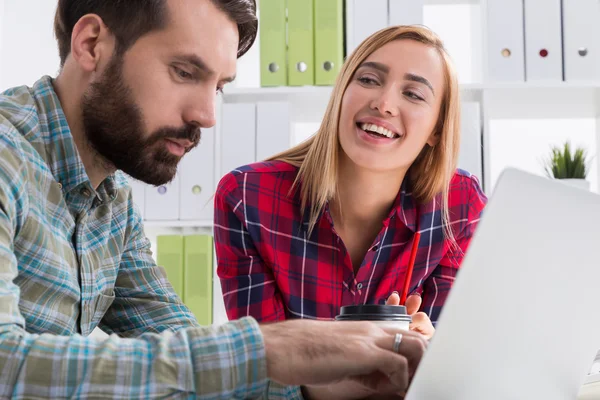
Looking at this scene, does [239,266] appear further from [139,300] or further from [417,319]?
[417,319]

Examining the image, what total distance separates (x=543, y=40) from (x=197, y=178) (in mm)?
1277

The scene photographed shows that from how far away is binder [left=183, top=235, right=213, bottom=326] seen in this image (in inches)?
96.0

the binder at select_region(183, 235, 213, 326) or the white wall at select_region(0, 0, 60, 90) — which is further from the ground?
the white wall at select_region(0, 0, 60, 90)

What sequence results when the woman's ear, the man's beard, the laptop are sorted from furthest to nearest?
the woman's ear
the man's beard
the laptop

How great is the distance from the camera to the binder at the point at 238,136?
2.48 meters

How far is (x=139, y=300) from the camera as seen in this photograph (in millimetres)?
1269

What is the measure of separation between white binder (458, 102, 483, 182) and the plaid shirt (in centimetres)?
138

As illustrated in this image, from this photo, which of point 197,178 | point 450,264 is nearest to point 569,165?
point 450,264

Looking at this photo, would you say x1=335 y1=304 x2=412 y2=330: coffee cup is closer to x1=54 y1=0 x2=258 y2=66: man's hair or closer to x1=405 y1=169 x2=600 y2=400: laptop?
x1=405 y1=169 x2=600 y2=400: laptop

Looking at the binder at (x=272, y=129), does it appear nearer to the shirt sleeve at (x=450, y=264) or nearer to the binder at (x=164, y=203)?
the binder at (x=164, y=203)

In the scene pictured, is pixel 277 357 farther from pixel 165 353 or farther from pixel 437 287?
pixel 437 287

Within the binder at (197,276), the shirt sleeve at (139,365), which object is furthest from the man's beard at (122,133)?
the binder at (197,276)

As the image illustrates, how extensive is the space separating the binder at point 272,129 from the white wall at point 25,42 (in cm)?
84

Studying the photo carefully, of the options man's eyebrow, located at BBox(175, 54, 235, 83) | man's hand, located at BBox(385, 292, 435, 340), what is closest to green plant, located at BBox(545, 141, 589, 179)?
man's hand, located at BBox(385, 292, 435, 340)
